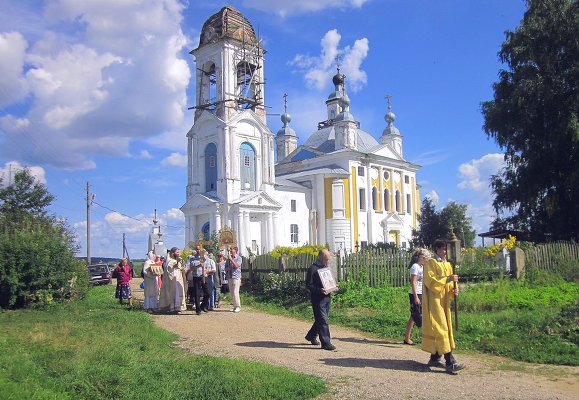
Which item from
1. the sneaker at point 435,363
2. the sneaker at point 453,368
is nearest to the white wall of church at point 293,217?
the sneaker at point 435,363

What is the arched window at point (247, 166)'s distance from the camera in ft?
132

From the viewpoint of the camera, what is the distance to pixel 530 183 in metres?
29.0

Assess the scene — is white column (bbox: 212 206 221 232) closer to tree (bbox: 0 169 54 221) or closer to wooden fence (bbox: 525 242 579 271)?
tree (bbox: 0 169 54 221)

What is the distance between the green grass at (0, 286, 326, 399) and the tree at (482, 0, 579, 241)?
22805mm

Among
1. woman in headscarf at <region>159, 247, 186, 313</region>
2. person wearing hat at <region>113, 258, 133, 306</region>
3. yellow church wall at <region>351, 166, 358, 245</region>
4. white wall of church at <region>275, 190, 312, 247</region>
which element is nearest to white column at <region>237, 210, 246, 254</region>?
white wall of church at <region>275, 190, 312, 247</region>

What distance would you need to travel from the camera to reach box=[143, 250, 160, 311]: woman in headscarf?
14.9 meters

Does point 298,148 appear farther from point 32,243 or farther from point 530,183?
point 32,243

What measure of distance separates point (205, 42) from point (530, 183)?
79.4 ft

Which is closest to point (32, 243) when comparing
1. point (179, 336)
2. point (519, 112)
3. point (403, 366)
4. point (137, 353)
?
point (179, 336)

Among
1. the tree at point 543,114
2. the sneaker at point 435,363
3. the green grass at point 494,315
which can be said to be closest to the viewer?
the sneaker at point 435,363

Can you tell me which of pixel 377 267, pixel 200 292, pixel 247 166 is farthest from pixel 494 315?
pixel 247 166

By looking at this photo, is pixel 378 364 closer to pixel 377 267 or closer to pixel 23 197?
pixel 377 267

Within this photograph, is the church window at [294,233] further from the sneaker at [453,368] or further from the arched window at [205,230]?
the sneaker at [453,368]

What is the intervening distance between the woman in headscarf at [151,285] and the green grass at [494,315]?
2823 mm
